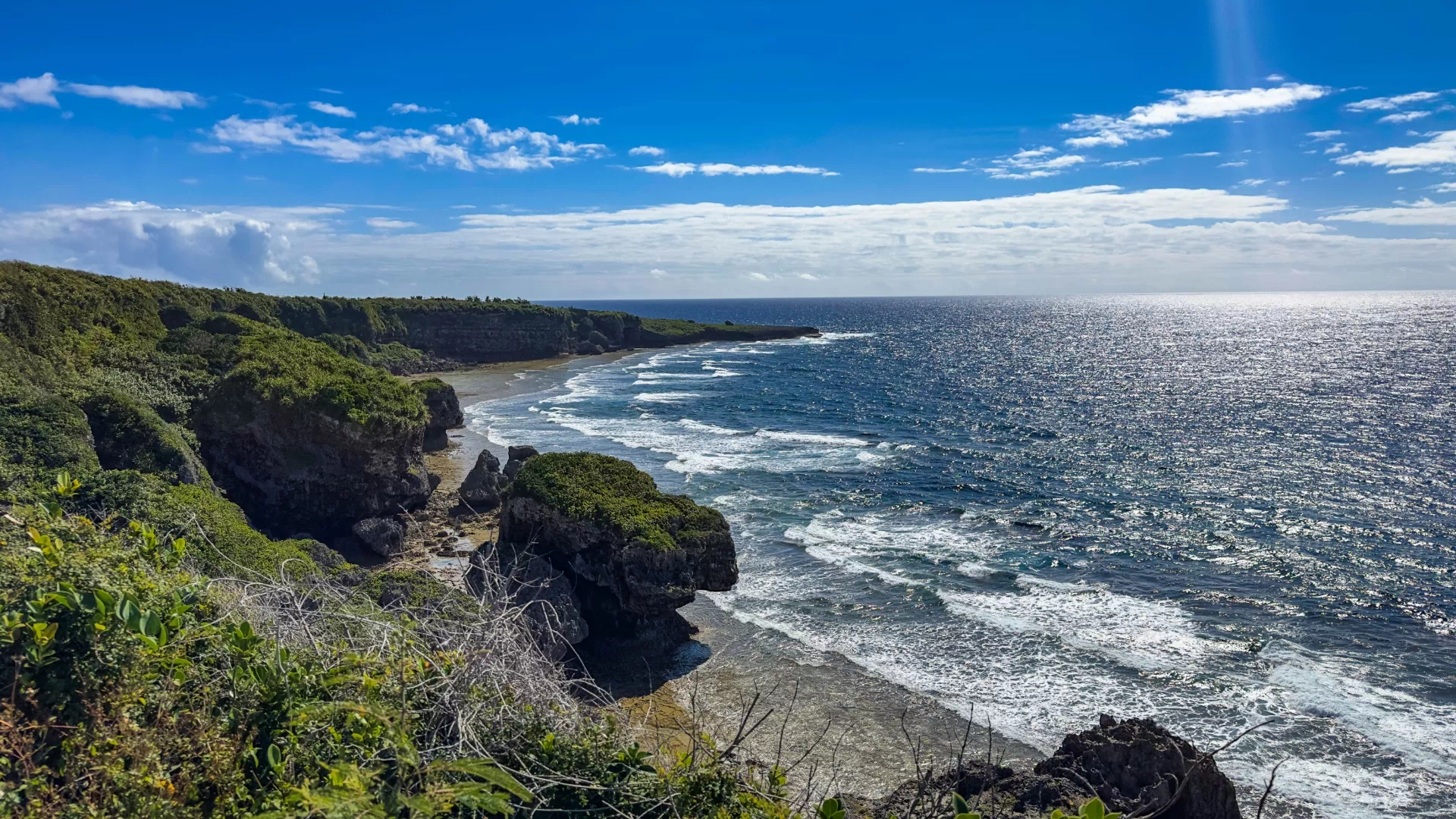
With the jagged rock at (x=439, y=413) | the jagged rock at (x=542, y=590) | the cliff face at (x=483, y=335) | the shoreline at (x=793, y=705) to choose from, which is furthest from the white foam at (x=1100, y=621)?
the cliff face at (x=483, y=335)

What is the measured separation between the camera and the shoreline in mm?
16156

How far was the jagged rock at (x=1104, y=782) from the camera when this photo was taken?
37.6 ft

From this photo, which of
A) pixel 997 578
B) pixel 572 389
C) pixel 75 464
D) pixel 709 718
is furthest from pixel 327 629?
pixel 572 389

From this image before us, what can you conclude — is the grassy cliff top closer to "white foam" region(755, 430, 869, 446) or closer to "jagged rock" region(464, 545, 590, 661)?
"jagged rock" region(464, 545, 590, 661)

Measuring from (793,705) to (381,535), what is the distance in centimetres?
1711

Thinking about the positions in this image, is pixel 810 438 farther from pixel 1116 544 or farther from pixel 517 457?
pixel 1116 544

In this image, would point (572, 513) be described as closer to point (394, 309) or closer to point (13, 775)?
point (13, 775)

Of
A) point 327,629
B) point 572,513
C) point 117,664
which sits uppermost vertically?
point 117,664

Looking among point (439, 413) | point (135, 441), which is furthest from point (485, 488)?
point (439, 413)

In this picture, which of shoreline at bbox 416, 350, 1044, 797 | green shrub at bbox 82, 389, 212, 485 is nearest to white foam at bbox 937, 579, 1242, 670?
shoreline at bbox 416, 350, 1044, 797

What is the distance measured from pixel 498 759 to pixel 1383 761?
18.0 metres

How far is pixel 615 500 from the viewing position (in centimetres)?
2203

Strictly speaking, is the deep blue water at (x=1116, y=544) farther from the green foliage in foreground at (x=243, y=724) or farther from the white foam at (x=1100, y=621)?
the green foliage in foreground at (x=243, y=724)

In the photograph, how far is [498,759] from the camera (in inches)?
277
